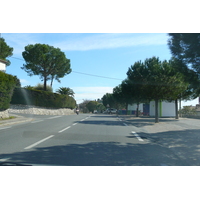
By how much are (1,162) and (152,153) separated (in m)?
4.87

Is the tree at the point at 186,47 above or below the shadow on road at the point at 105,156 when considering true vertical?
above

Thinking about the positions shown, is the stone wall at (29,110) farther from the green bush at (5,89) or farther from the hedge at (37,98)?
the green bush at (5,89)

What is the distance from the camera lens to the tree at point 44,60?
136 feet

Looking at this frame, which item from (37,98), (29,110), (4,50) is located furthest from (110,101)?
(29,110)

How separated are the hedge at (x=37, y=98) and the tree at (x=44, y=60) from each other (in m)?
4.31

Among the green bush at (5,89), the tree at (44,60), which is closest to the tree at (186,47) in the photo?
the green bush at (5,89)

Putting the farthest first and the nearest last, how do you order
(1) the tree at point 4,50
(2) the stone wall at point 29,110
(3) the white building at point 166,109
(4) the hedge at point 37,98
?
(1) the tree at point 4,50 < (3) the white building at point 166,109 < (4) the hedge at point 37,98 < (2) the stone wall at point 29,110

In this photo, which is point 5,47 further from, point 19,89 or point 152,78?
point 152,78

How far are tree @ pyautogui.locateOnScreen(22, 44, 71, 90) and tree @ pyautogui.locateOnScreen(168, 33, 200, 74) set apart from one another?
3471cm

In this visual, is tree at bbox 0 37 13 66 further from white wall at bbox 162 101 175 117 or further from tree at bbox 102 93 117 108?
tree at bbox 102 93 117 108

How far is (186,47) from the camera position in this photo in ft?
28.1

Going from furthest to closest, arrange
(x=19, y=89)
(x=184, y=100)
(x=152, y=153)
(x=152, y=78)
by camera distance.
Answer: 1. (x=19, y=89)
2. (x=184, y=100)
3. (x=152, y=78)
4. (x=152, y=153)
